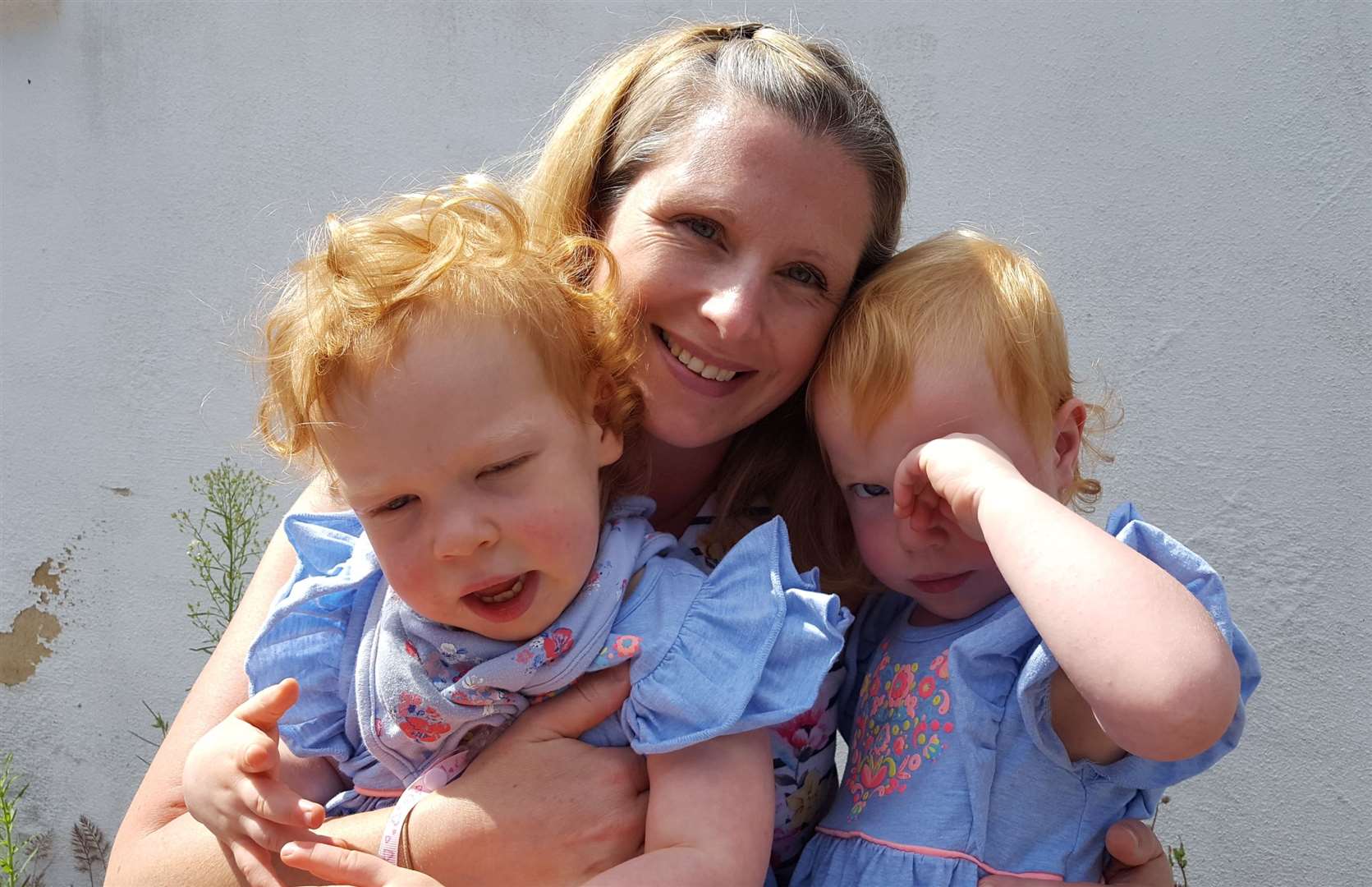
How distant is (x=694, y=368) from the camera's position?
187 cm

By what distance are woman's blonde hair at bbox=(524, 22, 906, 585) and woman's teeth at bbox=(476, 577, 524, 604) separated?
19.0 inches

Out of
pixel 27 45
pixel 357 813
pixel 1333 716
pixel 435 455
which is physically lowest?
pixel 1333 716

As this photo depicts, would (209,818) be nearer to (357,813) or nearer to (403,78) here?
(357,813)

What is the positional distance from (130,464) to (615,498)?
274 centimetres

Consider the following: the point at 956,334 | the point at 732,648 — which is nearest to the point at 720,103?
the point at 956,334

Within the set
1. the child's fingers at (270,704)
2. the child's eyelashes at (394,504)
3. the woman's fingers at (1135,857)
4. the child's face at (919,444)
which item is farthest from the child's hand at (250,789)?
the woman's fingers at (1135,857)

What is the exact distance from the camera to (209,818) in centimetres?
163

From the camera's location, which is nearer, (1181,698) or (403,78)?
(1181,698)

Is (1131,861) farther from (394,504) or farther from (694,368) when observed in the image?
(394,504)

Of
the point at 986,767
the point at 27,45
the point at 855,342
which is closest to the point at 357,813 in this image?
the point at 986,767

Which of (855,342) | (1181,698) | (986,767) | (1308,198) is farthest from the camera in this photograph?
(1308,198)

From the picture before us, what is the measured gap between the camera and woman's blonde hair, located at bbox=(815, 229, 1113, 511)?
1701 mm

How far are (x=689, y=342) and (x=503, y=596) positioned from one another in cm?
51

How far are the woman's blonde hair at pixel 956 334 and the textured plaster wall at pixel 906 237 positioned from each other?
1.28 m
